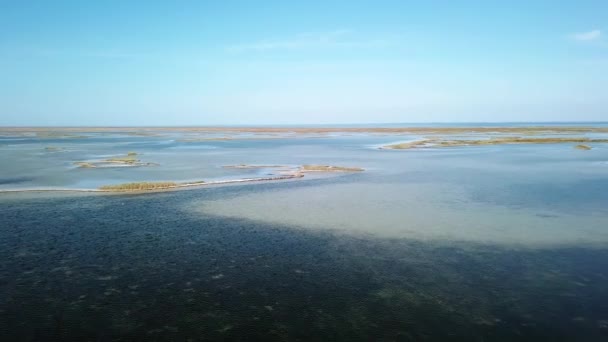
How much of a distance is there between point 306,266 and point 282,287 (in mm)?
1347

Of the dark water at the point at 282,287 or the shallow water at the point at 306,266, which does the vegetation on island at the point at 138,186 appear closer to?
the shallow water at the point at 306,266

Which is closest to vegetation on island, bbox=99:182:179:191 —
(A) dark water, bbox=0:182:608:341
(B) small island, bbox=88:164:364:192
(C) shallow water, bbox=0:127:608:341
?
(B) small island, bbox=88:164:364:192

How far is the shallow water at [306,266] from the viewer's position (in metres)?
7.63

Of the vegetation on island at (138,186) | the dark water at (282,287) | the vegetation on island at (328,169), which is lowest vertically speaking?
the dark water at (282,287)

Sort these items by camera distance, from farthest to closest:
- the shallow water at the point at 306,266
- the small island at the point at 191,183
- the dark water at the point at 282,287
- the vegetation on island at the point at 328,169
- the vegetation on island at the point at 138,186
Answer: the vegetation on island at the point at 328,169, the small island at the point at 191,183, the vegetation on island at the point at 138,186, the shallow water at the point at 306,266, the dark water at the point at 282,287

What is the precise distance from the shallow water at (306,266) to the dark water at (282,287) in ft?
0.14

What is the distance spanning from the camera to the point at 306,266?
34.5 feet

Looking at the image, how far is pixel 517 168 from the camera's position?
2941cm

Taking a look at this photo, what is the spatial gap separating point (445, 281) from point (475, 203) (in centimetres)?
932

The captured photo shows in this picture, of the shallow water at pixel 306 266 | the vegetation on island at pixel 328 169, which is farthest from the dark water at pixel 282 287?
the vegetation on island at pixel 328 169

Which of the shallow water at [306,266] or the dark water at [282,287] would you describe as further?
the shallow water at [306,266]

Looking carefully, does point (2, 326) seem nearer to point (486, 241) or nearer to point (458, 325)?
point (458, 325)

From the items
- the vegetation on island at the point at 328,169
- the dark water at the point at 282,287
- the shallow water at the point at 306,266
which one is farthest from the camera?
the vegetation on island at the point at 328,169

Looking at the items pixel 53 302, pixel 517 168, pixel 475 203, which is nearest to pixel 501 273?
pixel 475 203
